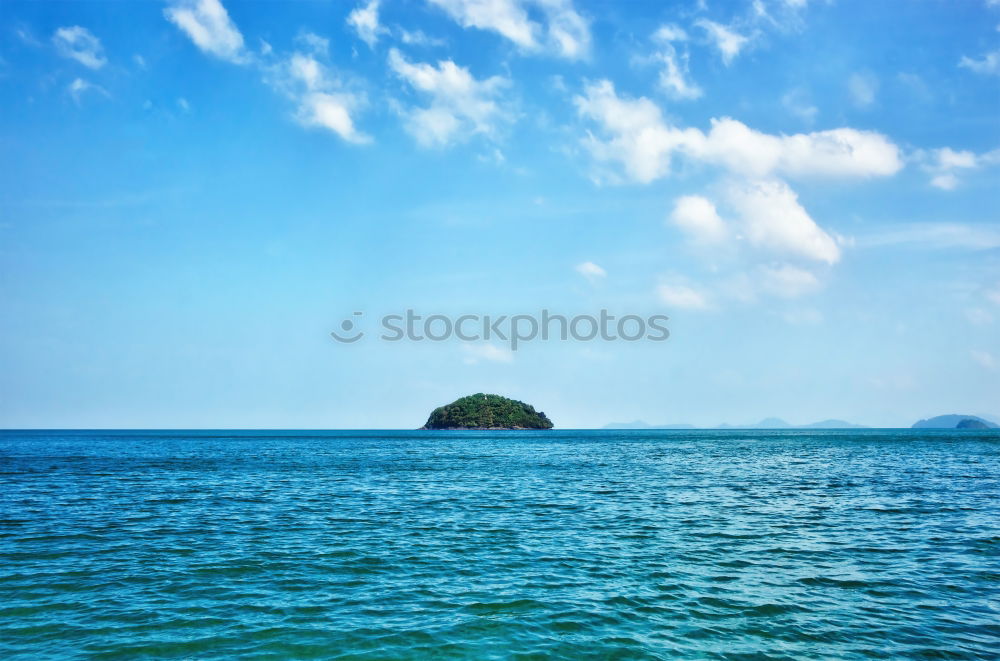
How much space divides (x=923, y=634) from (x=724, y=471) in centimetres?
4715

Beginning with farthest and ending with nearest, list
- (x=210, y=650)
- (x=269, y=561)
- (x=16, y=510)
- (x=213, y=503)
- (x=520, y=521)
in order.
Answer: (x=213, y=503), (x=16, y=510), (x=520, y=521), (x=269, y=561), (x=210, y=650)

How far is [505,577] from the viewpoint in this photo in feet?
59.0

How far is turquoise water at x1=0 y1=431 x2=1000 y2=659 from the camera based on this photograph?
1306cm

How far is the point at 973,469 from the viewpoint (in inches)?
2261

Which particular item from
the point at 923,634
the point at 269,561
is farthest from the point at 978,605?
the point at 269,561

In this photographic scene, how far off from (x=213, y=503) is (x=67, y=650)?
24.2 metres

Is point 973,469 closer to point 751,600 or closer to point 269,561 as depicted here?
point 751,600

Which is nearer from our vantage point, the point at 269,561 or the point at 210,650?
the point at 210,650

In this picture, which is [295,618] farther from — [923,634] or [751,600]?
[923,634]

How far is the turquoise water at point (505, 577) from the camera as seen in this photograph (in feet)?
42.9

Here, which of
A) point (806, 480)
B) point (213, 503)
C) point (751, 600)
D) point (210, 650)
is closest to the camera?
point (210, 650)

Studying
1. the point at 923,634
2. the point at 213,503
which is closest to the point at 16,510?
the point at 213,503

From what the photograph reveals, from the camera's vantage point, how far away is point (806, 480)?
157 ft

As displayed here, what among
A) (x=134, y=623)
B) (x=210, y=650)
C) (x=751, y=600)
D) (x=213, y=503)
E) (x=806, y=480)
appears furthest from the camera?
(x=806, y=480)
